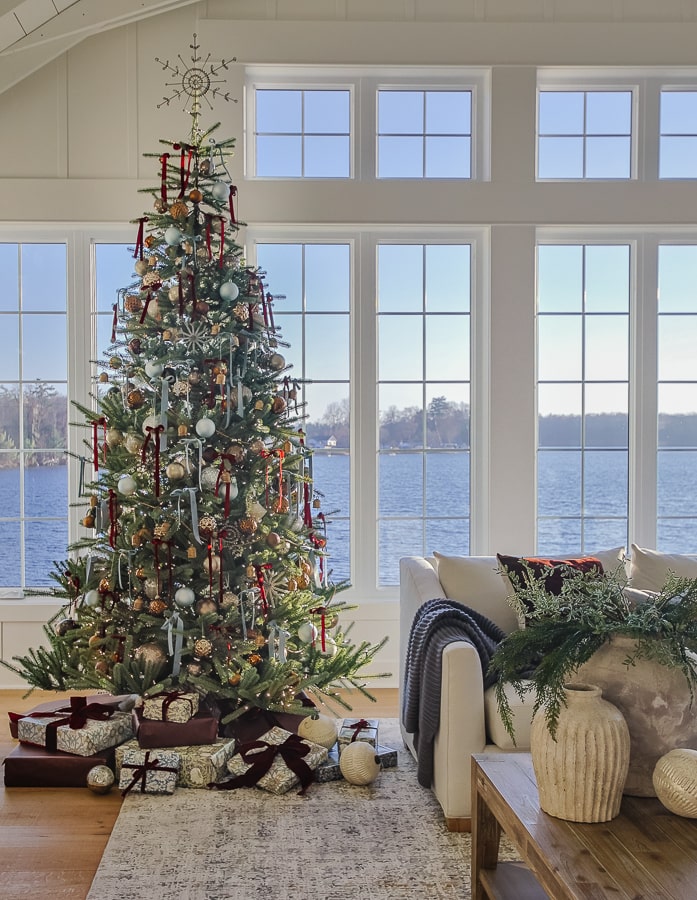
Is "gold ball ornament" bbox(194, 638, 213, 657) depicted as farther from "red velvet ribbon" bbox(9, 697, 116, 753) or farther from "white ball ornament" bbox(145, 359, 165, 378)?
"white ball ornament" bbox(145, 359, 165, 378)

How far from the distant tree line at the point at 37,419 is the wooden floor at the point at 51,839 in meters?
1.78

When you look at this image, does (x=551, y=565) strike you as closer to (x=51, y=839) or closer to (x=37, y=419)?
(x=51, y=839)

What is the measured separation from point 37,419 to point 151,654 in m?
2.00

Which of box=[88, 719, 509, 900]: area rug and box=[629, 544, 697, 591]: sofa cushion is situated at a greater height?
box=[629, 544, 697, 591]: sofa cushion

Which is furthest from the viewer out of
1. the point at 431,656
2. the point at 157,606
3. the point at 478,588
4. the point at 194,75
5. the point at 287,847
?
the point at 194,75

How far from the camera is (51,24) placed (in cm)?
448

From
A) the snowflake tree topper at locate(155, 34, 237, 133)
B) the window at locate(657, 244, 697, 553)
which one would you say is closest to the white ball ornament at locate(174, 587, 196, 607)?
the snowflake tree topper at locate(155, 34, 237, 133)

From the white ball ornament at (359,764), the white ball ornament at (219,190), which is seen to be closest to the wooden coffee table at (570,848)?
the white ball ornament at (359,764)

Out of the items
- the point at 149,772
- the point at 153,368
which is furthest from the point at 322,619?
the point at 153,368

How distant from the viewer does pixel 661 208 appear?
503 cm

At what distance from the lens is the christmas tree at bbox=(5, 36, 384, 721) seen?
369 centimetres

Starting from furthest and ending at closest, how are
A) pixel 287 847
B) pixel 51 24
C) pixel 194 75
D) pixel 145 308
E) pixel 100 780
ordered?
pixel 194 75
pixel 51 24
pixel 145 308
pixel 100 780
pixel 287 847

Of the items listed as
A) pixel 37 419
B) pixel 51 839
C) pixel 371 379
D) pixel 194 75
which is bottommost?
pixel 51 839

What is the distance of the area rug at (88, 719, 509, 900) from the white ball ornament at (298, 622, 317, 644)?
1.98 feet
